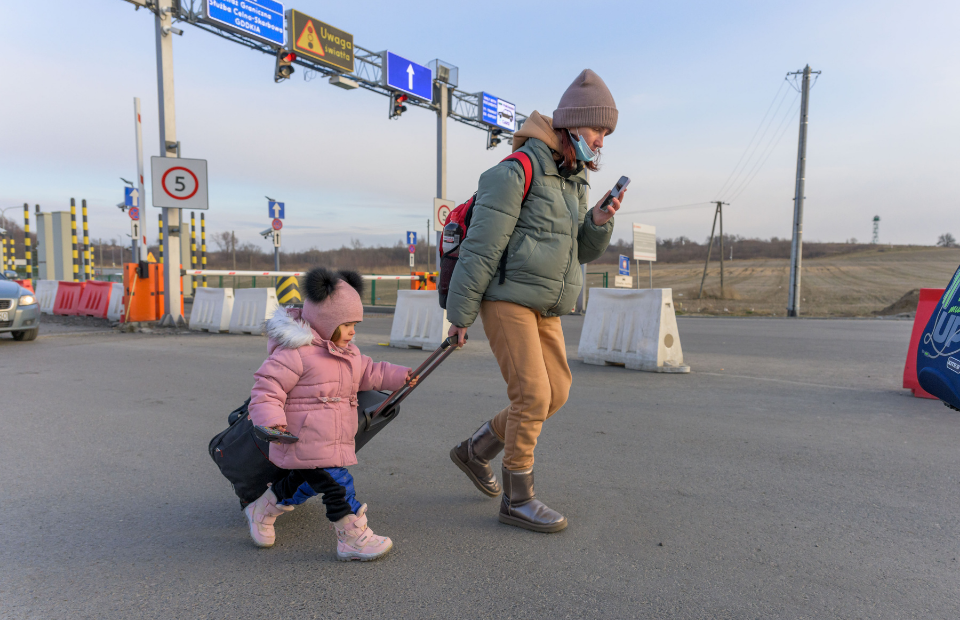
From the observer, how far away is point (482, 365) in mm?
7727

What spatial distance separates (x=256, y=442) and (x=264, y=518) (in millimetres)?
368

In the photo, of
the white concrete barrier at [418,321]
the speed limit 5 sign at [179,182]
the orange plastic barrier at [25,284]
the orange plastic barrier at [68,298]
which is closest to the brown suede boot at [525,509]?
the white concrete barrier at [418,321]

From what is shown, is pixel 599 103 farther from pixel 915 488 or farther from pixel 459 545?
pixel 915 488

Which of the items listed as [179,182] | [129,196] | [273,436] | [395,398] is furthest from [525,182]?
[129,196]

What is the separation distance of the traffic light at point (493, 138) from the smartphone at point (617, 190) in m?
20.3

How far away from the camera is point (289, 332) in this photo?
2504 millimetres

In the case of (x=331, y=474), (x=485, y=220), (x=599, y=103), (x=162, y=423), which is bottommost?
(x=162, y=423)

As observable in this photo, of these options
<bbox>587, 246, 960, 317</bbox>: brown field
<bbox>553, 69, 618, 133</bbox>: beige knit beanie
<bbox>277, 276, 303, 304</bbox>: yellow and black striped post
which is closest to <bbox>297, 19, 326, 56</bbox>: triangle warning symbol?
<bbox>277, 276, 303, 304</bbox>: yellow and black striped post

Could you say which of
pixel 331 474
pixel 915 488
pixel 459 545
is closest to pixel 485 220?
pixel 331 474

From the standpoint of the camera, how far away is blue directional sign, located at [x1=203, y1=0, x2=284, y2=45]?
1220 cm

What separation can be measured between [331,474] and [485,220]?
1.28 meters

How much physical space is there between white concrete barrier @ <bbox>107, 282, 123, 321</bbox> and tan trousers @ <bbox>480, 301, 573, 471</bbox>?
44.7 ft

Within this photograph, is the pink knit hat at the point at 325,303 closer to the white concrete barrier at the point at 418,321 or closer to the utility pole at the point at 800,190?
the white concrete barrier at the point at 418,321

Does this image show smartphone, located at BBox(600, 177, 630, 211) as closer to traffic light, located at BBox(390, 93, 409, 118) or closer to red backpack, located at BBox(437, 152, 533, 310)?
red backpack, located at BBox(437, 152, 533, 310)
